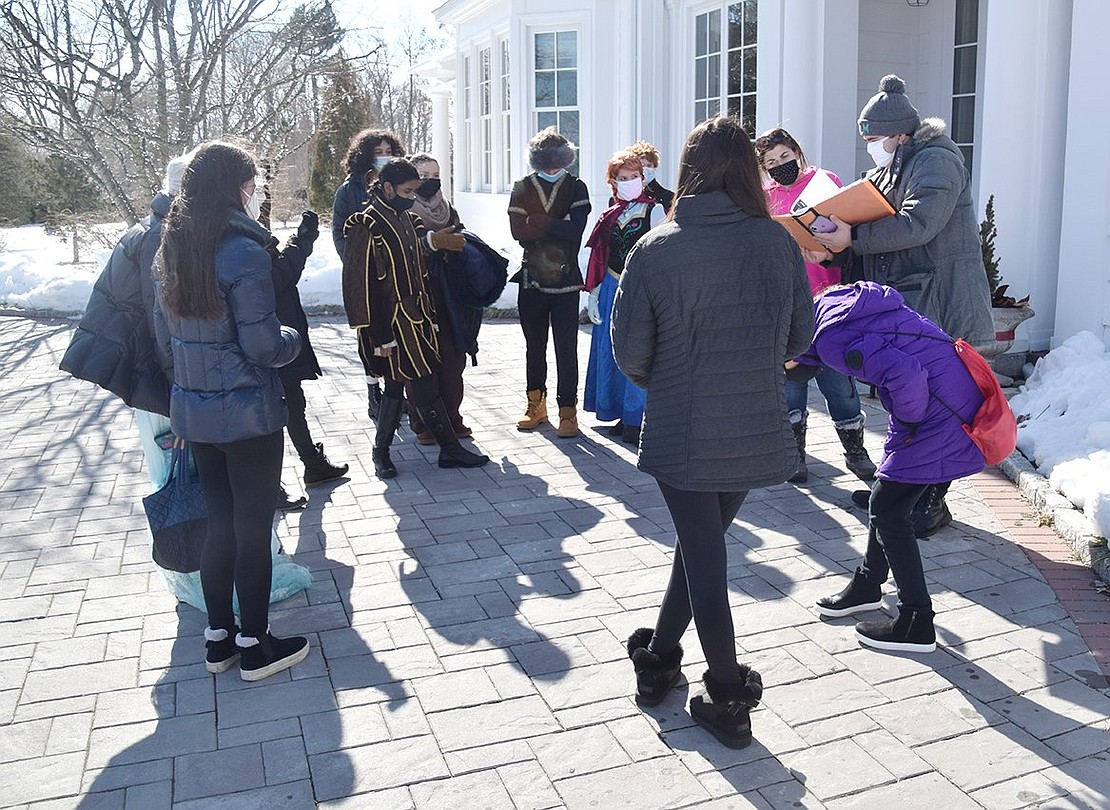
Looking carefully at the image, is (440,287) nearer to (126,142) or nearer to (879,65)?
(879,65)

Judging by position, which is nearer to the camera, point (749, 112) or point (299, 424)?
point (299, 424)

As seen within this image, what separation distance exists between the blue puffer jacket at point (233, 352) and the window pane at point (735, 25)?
26.6 ft

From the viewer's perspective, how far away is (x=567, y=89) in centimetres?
1339

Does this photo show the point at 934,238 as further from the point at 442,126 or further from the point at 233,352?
the point at 442,126

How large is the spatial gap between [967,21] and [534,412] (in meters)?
5.41

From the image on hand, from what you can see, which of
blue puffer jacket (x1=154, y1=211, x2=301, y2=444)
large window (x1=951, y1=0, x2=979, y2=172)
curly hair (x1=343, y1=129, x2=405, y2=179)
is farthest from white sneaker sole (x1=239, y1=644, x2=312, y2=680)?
large window (x1=951, y1=0, x2=979, y2=172)

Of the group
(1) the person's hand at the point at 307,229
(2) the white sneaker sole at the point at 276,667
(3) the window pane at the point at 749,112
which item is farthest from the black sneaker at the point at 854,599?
(3) the window pane at the point at 749,112

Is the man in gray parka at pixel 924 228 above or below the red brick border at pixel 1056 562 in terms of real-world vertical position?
above

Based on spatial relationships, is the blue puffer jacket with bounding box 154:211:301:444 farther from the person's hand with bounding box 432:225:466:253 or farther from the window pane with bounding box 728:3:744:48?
the window pane with bounding box 728:3:744:48

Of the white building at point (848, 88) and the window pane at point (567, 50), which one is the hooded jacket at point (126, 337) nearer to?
the white building at point (848, 88)

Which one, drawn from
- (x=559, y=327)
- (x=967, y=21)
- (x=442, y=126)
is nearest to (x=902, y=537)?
(x=559, y=327)

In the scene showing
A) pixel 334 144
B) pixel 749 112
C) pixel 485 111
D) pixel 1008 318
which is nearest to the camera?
pixel 1008 318

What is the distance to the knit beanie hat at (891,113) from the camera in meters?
4.74

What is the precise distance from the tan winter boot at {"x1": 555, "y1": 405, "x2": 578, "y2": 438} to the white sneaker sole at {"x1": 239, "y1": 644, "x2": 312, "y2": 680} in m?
3.27
